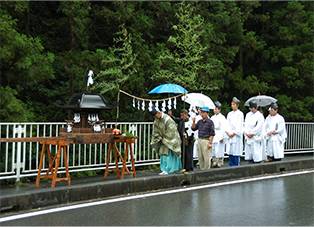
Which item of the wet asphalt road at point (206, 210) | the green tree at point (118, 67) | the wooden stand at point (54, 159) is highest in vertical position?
the green tree at point (118, 67)

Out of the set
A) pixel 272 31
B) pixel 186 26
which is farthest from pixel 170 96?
pixel 272 31

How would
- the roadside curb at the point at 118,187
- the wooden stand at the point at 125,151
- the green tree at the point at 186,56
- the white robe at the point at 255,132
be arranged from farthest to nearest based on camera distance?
the green tree at the point at 186,56
the white robe at the point at 255,132
the wooden stand at the point at 125,151
the roadside curb at the point at 118,187

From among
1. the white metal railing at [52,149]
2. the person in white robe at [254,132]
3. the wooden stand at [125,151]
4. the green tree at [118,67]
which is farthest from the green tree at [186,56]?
the wooden stand at [125,151]

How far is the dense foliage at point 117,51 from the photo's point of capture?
1209 centimetres

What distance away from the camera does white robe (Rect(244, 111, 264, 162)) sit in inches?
518

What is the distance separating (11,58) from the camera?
37.6ft

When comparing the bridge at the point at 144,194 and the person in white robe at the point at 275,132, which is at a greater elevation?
the person in white robe at the point at 275,132

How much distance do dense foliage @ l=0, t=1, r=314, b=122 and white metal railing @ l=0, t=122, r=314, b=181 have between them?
166 centimetres

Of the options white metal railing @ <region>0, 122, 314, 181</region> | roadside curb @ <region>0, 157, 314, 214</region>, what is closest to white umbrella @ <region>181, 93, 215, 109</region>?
white metal railing @ <region>0, 122, 314, 181</region>

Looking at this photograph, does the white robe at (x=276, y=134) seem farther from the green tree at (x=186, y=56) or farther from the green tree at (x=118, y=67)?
the green tree at (x=118, y=67)

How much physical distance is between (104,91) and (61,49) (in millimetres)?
2875

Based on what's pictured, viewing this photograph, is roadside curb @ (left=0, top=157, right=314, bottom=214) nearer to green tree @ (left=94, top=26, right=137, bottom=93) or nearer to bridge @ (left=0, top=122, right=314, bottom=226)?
bridge @ (left=0, top=122, right=314, bottom=226)

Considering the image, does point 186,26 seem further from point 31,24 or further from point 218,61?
point 31,24

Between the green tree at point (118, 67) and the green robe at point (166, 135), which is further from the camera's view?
the green tree at point (118, 67)
